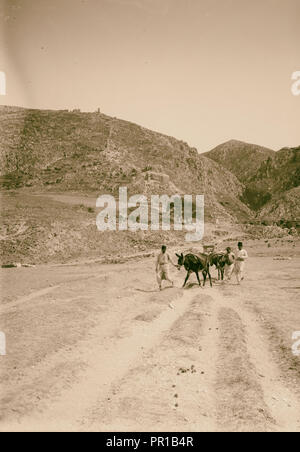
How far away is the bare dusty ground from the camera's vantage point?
696cm

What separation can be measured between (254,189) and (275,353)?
117841 millimetres

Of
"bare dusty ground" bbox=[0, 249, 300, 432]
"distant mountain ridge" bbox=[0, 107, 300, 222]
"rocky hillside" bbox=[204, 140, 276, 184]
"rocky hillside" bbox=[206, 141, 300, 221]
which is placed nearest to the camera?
"bare dusty ground" bbox=[0, 249, 300, 432]

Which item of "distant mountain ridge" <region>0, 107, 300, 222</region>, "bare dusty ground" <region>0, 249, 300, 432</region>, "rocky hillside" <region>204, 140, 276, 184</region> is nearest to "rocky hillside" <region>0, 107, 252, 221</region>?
"distant mountain ridge" <region>0, 107, 300, 222</region>

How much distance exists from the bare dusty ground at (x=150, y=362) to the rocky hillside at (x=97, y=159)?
172 ft

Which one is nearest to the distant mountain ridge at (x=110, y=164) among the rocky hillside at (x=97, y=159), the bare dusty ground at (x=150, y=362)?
the rocky hillside at (x=97, y=159)

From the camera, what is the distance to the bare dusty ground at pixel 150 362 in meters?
6.96

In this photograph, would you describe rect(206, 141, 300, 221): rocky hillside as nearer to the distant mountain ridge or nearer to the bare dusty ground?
the distant mountain ridge

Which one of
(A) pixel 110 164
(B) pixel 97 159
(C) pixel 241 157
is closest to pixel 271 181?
(C) pixel 241 157

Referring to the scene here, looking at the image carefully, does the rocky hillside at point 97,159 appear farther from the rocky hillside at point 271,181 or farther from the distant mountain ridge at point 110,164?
the rocky hillside at point 271,181

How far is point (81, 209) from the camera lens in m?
52.3

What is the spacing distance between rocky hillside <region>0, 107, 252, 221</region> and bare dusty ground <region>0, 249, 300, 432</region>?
52355 mm

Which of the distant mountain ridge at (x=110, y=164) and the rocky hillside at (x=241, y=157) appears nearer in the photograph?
the distant mountain ridge at (x=110, y=164)

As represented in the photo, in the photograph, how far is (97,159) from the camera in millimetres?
78312
